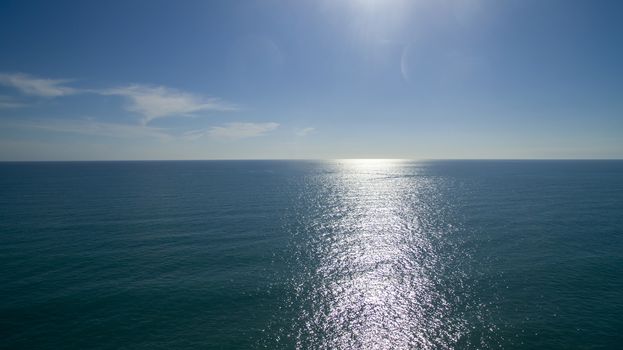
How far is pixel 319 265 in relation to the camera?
62969 mm

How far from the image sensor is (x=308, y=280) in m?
56.1

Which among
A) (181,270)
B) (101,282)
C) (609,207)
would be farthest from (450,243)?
(609,207)

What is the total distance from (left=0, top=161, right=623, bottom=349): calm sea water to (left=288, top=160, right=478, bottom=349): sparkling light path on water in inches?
10.1

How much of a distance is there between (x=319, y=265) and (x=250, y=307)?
19.3 meters

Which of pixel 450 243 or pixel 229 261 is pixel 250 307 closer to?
pixel 229 261

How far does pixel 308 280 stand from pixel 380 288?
12316 mm

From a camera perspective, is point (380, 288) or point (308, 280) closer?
point (380, 288)

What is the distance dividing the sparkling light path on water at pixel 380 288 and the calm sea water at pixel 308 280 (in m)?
0.26

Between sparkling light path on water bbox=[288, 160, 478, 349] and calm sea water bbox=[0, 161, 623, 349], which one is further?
sparkling light path on water bbox=[288, 160, 478, 349]

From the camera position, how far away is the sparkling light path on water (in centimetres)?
4138

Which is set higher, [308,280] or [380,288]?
[308,280]

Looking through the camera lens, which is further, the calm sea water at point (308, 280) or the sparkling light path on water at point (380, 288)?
the sparkling light path on water at point (380, 288)

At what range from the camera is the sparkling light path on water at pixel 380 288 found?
136 ft

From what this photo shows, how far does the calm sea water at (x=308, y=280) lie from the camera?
134 feet
